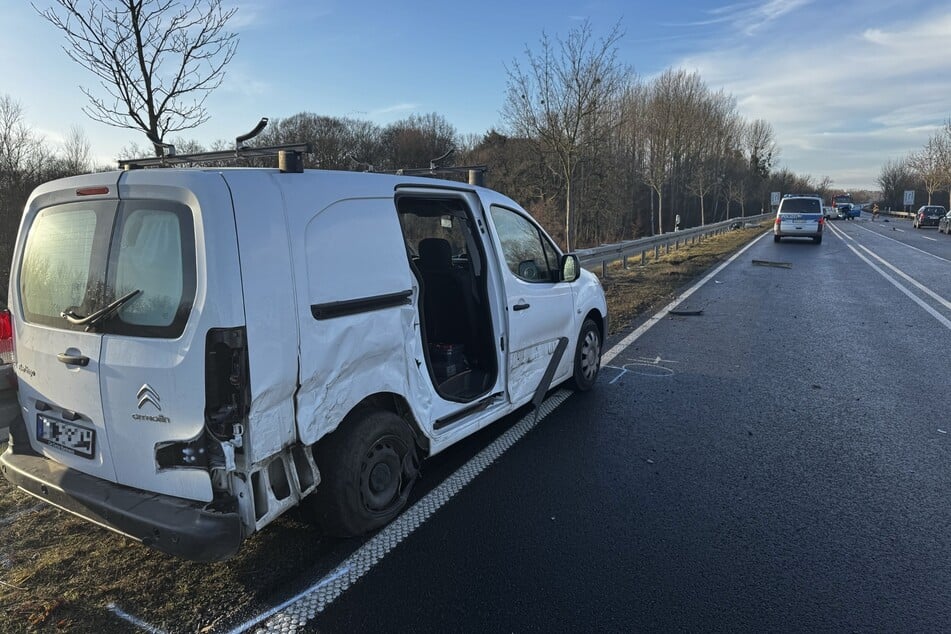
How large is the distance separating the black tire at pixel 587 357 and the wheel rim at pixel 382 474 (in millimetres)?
2488

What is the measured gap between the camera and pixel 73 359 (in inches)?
106

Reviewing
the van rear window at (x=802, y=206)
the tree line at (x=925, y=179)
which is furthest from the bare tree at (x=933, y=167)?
the van rear window at (x=802, y=206)

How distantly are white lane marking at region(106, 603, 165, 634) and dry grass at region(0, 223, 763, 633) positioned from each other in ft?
0.07

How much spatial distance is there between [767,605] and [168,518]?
2693 mm

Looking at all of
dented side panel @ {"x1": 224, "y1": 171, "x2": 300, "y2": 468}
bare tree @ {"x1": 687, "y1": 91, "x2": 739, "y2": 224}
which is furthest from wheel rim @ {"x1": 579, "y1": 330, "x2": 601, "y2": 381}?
bare tree @ {"x1": 687, "y1": 91, "x2": 739, "y2": 224}

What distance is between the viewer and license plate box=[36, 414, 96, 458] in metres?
2.75

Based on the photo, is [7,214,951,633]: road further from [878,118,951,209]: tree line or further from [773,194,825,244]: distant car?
[878,118,951,209]: tree line

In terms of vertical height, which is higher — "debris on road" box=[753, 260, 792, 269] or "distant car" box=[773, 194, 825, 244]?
"distant car" box=[773, 194, 825, 244]

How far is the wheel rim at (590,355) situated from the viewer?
5.49m

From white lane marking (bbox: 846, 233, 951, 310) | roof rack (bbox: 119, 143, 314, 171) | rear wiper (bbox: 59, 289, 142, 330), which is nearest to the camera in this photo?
rear wiper (bbox: 59, 289, 142, 330)

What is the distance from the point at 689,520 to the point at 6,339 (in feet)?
13.1

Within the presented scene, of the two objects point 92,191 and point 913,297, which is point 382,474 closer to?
point 92,191

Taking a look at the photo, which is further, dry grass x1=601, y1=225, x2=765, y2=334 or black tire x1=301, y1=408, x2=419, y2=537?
dry grass x1=601, y1=225, x2=765, y2=334

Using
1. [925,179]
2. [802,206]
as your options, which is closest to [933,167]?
[925,179]
